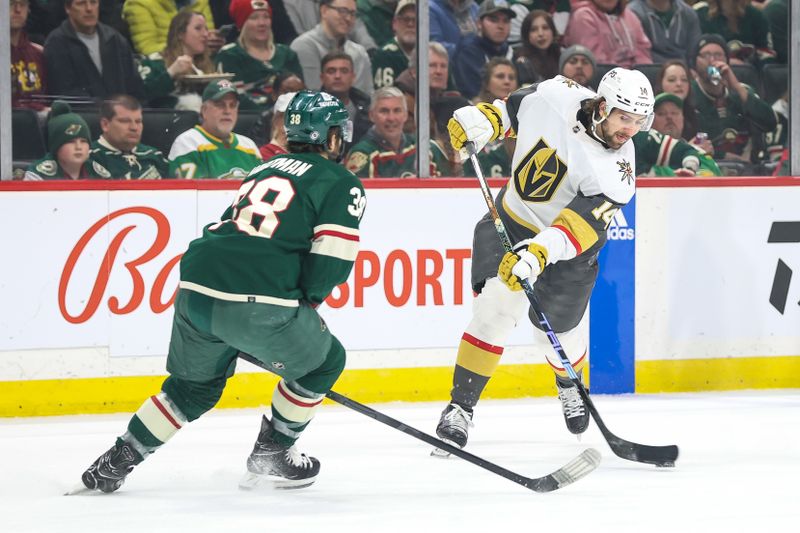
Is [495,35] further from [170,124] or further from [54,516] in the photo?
[54,516]

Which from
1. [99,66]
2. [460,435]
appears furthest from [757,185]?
[99,66]

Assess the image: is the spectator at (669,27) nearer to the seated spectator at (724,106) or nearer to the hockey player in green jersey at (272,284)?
the seated spectator at (724,106)

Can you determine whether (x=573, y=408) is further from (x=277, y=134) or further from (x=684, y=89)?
(x=684, y=89)

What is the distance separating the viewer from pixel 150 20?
15.7 ft

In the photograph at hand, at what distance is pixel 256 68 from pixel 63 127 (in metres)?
0.82

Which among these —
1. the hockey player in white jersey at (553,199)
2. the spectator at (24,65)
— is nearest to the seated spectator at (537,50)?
the hockey player in white jersey at (553,199)

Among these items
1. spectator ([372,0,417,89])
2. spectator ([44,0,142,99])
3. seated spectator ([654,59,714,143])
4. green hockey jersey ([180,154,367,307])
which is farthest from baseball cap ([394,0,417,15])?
green hockey jersey ([180,154,367,307])

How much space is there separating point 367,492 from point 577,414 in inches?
38.6

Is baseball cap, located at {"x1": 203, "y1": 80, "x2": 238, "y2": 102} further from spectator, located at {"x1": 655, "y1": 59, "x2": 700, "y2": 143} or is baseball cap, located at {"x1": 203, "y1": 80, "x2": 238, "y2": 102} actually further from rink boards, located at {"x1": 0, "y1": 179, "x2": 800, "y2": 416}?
spectator, located at {"x1": 655, "y1": 59, "x2": 700, "y2": 143}

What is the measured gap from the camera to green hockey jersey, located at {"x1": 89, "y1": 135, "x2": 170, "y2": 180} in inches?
177

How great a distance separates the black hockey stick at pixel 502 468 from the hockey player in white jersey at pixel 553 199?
55 centimetres

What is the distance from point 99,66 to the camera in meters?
4.64

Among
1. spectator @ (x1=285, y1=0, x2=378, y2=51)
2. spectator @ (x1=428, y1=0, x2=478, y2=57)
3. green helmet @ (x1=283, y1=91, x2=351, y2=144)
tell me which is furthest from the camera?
spectator @ (x1=428, y1=0, x2=478, y2=57)

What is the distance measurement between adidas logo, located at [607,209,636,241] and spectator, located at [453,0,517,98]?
789 millimetres
